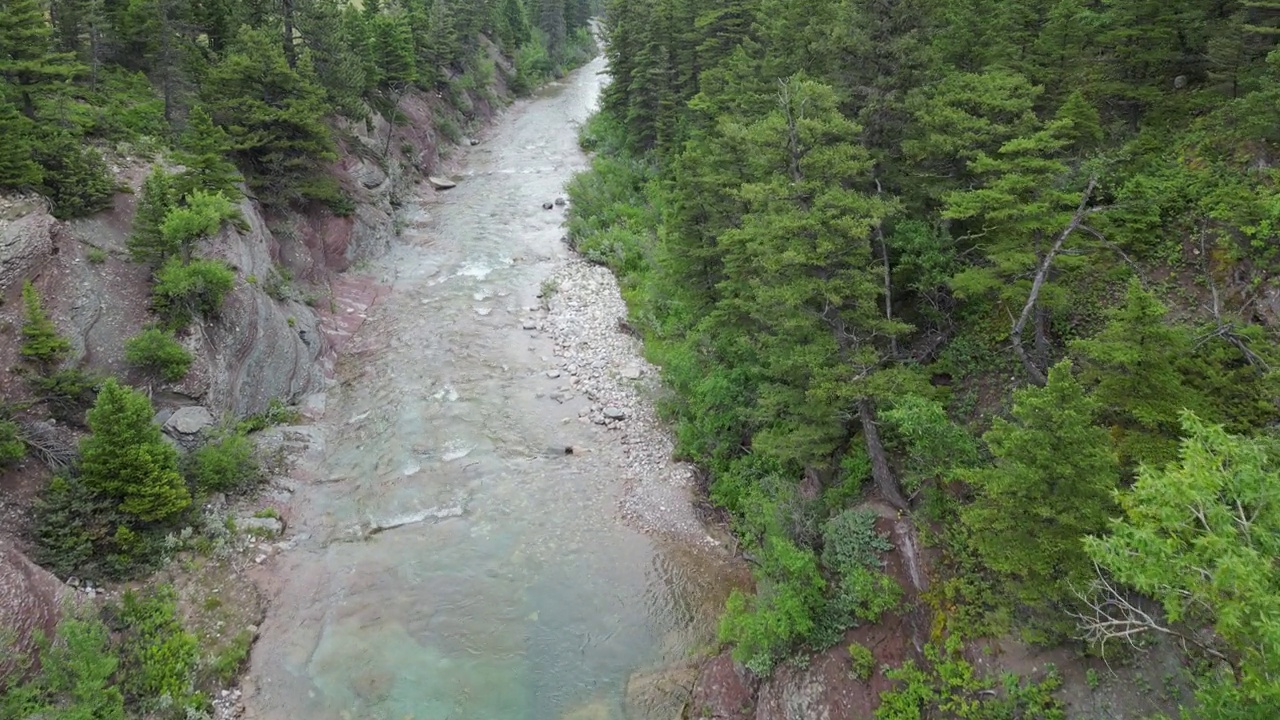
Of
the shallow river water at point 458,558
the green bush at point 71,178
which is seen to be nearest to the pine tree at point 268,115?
the green bush at point 71,178

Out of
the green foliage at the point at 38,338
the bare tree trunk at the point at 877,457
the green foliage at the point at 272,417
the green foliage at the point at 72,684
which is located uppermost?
the bare tree trunk at the point at 877,457

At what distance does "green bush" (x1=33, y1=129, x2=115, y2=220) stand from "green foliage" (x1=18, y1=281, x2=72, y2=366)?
4.20m

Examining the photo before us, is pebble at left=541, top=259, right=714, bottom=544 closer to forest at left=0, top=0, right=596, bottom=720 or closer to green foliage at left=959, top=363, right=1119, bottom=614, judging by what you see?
green foliage at left=959, top=363, right=1119, bottom=614

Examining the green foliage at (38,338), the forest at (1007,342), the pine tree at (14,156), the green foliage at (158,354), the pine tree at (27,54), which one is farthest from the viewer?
the pine tree at (27,54)

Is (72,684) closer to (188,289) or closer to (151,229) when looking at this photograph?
(188,289)

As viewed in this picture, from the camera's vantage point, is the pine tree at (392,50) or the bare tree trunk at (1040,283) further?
the pine tree at (392,50)

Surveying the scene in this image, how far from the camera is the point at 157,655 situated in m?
14.6

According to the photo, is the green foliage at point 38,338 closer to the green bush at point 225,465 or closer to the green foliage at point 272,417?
the green bush at point 225,465

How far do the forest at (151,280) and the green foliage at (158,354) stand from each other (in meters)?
0.06

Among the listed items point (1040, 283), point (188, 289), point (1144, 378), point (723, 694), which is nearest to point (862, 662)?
point (723, 694)

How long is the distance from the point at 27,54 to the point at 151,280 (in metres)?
9.97

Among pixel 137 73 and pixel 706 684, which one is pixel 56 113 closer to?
pixel 137 73

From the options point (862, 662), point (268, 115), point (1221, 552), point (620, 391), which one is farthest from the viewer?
point (268, 115)

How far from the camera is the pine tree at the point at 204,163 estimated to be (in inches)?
913
